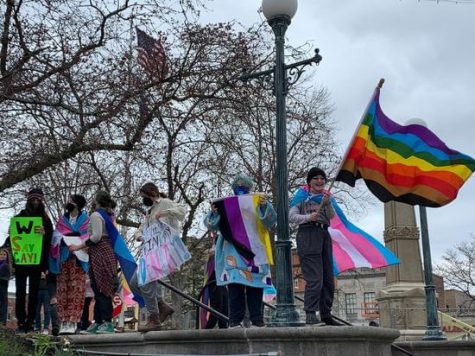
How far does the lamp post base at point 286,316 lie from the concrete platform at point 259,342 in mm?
605

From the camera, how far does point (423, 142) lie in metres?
8.37

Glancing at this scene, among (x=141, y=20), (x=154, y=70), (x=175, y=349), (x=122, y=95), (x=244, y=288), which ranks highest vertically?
(x=141, y=20)

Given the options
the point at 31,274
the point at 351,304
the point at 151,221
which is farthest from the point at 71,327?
the point at 351,304

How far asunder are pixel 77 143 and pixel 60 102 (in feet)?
3.18

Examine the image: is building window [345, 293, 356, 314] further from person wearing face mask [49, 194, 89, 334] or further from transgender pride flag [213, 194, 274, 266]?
transgender pride flag [213, 194, 274, 266]

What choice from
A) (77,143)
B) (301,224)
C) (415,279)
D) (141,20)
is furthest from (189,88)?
(415,279)

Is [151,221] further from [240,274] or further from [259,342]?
[259,342]

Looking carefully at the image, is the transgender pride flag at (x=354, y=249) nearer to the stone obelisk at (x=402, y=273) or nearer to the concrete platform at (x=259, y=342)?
the concrete platform at (x=259, y=342)

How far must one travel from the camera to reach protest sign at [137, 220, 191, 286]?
24.1 feet

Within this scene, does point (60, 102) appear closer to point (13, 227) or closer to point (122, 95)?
point (122, 95)

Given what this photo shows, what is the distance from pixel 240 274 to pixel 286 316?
694 millimetres

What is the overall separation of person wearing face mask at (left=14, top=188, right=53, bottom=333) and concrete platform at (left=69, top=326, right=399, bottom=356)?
1.03 m

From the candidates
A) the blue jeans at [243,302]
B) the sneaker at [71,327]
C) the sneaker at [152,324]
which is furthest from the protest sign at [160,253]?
the sneaker at [71,327]

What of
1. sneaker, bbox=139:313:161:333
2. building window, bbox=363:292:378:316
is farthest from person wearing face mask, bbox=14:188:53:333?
building window, bbox=363:292:378:316
